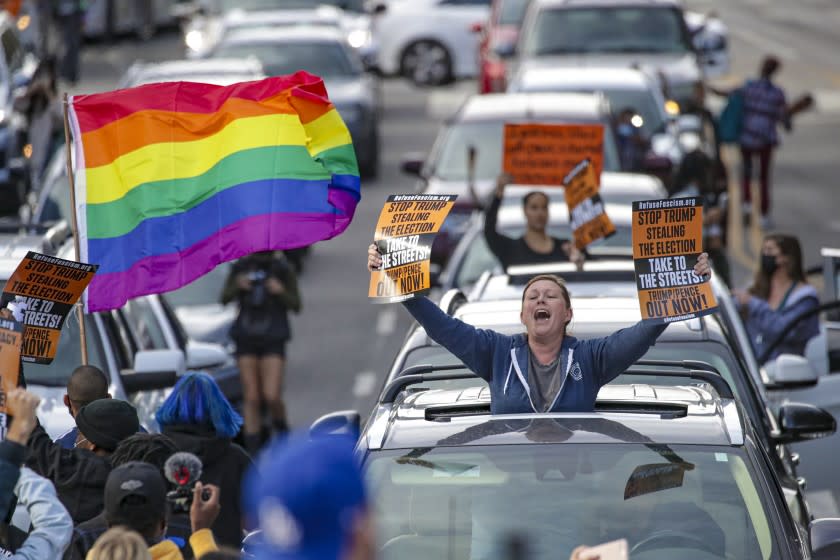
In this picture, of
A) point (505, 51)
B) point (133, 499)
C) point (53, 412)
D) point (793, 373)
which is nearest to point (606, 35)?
point (505, 51)

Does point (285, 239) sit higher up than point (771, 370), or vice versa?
point (285, 239)

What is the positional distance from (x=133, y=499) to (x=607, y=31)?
1763 centimetres

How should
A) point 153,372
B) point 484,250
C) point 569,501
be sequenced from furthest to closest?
point 484,250, point 153,372, point 569,501

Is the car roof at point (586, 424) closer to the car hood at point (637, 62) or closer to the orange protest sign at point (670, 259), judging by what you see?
the orange protest sign at point (670, 259)

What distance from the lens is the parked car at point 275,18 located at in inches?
989

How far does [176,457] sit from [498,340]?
1.38m

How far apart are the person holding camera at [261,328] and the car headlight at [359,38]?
51.9ft

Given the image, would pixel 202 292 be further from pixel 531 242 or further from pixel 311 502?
pixel 311 502

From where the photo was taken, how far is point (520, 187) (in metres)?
15.2

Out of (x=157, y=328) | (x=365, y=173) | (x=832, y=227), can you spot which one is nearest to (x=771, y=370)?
(x=157, y=328)

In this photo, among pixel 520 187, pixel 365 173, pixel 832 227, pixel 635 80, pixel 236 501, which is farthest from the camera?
pixel 365 173

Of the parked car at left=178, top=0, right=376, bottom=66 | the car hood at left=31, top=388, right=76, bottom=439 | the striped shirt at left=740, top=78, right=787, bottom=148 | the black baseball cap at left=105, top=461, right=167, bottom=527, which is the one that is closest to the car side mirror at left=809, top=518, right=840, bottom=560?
the black baseball cap at left=105, top=461, right=167, bottom=527

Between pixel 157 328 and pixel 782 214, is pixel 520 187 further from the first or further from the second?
pixel 782 214

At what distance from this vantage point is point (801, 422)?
778cm
